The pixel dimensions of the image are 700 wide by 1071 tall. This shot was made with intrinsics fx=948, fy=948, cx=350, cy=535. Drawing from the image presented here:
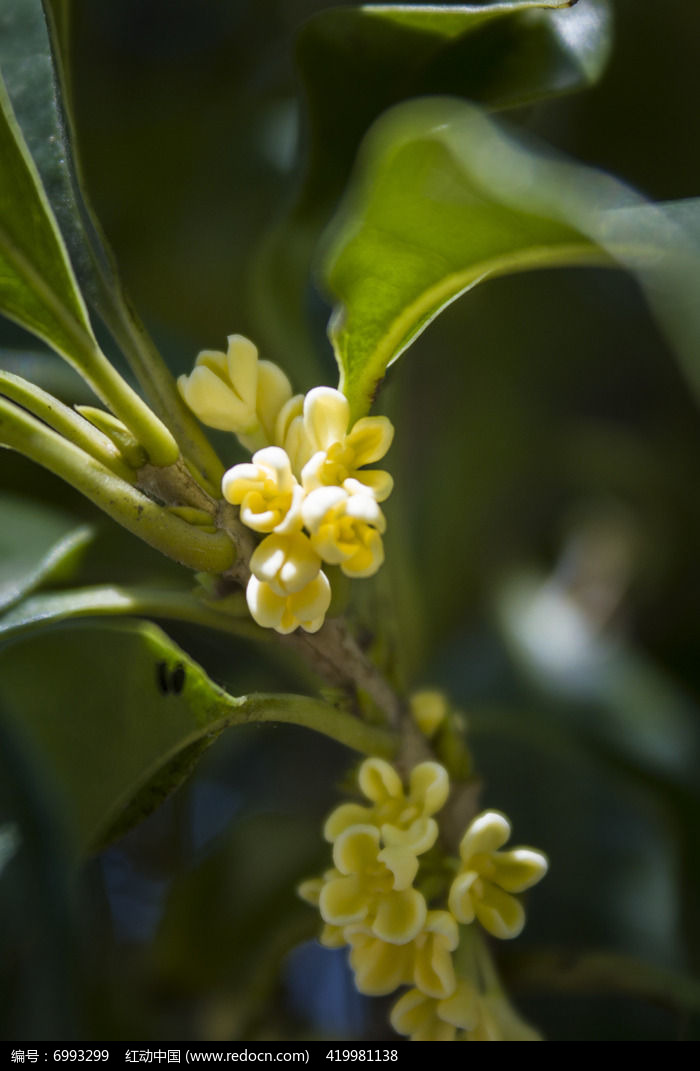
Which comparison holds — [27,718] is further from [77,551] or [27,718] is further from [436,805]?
[436,805]

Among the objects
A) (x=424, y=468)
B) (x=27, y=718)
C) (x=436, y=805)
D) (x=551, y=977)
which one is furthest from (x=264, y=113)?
(x=551, y=977)

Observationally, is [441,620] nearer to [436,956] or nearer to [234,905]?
[234,905]

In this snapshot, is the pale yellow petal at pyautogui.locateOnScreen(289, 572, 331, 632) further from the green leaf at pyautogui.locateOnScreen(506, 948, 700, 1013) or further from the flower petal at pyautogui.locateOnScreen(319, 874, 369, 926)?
the green leaf at pyautogui.locateOnScreen(506, 948, 700, 1013)

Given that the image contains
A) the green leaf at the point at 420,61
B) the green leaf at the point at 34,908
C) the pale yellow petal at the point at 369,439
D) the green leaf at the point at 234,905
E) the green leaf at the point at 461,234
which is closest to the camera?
the green leaf at the point at 461,234

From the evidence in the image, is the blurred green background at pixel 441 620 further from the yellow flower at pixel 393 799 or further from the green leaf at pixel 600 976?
the yellow flower at pixel 393 799

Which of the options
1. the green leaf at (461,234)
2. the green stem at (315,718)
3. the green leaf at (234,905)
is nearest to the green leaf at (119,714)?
the green stem at (315,718)

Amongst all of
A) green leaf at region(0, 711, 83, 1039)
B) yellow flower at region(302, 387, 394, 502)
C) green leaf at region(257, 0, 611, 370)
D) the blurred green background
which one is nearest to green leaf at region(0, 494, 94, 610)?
the blurred green background
